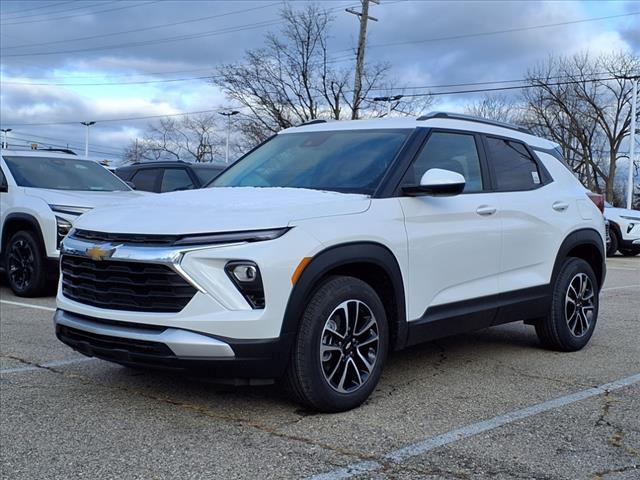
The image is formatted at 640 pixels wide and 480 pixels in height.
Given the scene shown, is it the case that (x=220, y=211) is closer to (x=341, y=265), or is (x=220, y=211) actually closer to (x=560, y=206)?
(x=341, y=265)

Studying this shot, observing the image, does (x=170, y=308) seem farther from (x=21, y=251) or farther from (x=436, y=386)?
(x=21, y=251)

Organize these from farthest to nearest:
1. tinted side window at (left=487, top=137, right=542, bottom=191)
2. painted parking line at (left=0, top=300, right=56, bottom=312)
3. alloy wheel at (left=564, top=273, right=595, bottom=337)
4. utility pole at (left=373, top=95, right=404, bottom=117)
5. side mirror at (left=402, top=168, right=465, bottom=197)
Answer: utility pole at (left=373, top=95, right=404, bottom=117), painted parking line at (left=0, top=300, right=56, bottom=312), alloy wheel at (left=564, top=273, right=595, bottom=337), tinted side window at (left=487, top=137, right=542, bottom=191), side mirror at (left=402, top=168, right=465, bottom=197)

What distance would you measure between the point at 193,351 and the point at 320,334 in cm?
72

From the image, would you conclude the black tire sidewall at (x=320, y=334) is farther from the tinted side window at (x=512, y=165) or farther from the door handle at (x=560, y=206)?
the door handle at (x=560, y=206)

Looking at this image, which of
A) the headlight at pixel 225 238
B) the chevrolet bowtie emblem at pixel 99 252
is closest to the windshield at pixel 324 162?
the headlight at pixel 225 238

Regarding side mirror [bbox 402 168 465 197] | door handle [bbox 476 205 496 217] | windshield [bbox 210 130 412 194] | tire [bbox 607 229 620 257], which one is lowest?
tire [bbox 607 229 620 257]

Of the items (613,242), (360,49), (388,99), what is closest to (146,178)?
(613,242)

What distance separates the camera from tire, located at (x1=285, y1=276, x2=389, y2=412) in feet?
13.2

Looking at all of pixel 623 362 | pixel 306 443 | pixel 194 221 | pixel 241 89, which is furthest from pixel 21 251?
pixel 241 89

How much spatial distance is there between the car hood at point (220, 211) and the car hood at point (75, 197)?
4.16 metres

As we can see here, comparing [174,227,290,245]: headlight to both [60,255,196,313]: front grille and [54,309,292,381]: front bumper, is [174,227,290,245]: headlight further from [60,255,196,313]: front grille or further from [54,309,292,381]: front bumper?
[54,309,292,381]: front bumper

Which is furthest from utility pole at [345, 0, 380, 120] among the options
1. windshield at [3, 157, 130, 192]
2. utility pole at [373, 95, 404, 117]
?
windshield at [3, 157, 130, 192]

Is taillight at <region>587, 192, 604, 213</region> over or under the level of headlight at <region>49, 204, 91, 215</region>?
over

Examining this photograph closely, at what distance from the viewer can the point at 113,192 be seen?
9500mm
